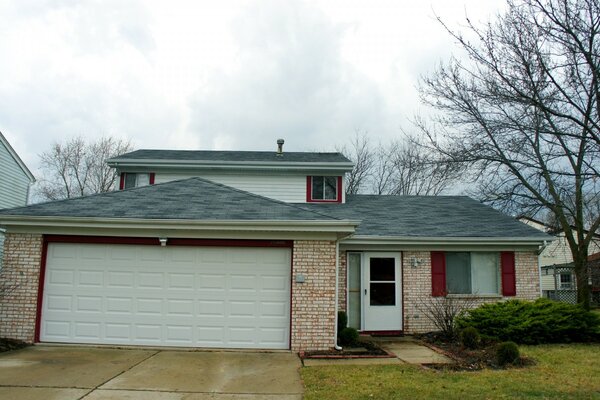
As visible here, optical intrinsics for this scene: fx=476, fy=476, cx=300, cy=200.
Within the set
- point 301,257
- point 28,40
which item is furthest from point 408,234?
point 28,40

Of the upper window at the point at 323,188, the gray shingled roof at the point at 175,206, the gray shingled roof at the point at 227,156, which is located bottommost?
the gray shingled roof at the point at 175,206

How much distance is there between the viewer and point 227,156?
19.5m

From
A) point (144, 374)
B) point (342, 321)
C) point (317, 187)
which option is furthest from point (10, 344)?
point (317, 187)

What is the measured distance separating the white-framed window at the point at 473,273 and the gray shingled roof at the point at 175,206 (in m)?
5.37

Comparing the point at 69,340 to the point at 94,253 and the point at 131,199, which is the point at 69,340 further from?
the point at 131,199

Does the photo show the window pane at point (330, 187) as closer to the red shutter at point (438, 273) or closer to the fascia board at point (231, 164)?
the fascia board at point (231, 164)

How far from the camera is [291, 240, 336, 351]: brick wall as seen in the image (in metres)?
9.87

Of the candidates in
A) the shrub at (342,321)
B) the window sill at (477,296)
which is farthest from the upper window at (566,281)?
the shrub at (342,321)

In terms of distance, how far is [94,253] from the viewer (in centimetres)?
1039

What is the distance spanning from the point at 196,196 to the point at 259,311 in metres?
3.42

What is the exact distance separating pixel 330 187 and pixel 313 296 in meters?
8.64

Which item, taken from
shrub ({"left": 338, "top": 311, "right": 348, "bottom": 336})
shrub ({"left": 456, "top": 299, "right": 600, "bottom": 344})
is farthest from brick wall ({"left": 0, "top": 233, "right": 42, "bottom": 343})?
shrub ({"left": 456, "top": 299, "right": 600, "bottom": 344})

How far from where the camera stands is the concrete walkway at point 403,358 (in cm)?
888

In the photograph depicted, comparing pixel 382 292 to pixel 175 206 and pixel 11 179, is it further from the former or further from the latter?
pixel 11 179
